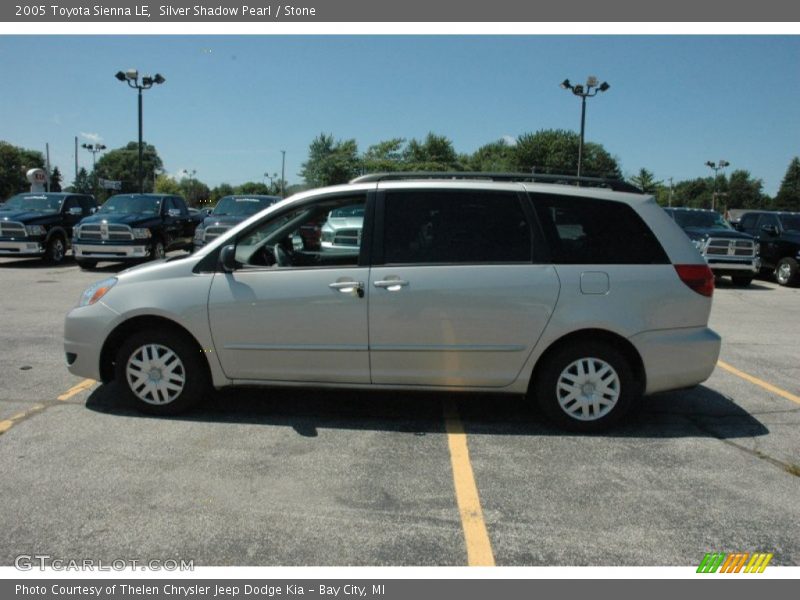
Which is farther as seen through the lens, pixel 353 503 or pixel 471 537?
pixel 353 503

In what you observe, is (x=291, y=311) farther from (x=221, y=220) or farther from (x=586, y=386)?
(x=221, y=220)

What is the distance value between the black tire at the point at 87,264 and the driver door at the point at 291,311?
1198 cm

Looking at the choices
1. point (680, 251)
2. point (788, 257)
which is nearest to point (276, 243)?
point (680, 251)

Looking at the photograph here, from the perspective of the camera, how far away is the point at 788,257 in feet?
50.7

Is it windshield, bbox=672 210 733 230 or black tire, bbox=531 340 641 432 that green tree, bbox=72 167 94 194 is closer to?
windshield, bbox=672 210 733 230

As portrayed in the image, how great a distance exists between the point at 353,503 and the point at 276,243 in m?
2.11

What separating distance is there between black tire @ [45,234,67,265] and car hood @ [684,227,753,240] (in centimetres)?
1632

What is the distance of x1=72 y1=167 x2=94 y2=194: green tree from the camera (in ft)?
286

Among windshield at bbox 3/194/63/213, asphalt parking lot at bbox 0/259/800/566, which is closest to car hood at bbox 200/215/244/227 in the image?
windshield at bbox 3/194/63/213

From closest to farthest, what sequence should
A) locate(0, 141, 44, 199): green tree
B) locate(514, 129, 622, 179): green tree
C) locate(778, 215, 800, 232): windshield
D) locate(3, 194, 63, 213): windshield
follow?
1. locate(778, 215, 800, 232): windshield
2. locate(3, 194, 63, 213): windshield
3. locate(514, 129, 622, 179): green tree
4. locate(0, 141, 44, 199): green tree

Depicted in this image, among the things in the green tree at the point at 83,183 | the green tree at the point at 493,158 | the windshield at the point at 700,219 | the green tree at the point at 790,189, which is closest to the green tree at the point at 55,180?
the green tree at the point at 83,183

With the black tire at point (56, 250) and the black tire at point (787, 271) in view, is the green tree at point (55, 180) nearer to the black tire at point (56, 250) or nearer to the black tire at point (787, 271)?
the black tire at point (56, 250)

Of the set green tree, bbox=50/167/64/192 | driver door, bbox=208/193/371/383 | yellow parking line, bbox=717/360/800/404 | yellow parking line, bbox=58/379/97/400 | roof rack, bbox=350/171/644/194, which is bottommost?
yellow parking line, bbox=58/379/97/400
